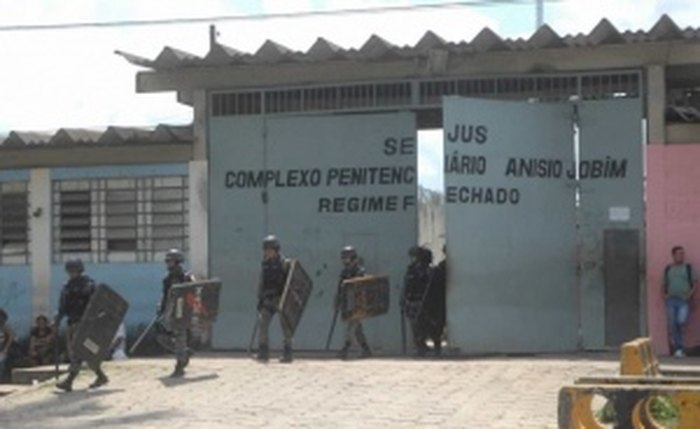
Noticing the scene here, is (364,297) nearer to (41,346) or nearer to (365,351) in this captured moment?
(365,351)

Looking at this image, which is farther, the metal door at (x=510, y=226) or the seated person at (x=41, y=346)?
the seated person at (x=41, y=346)

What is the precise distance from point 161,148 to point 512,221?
211 inches

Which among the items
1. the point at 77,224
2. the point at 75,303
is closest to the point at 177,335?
the point at 75,303

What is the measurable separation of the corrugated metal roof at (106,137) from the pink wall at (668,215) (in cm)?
671

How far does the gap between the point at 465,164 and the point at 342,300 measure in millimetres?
2412

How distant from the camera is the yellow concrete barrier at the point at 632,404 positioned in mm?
6348

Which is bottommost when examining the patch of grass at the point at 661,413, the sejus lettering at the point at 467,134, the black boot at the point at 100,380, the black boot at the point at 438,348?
the black boot at the point at 100,380

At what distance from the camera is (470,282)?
13.9 m

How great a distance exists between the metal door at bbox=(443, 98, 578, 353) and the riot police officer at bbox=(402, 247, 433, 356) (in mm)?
513

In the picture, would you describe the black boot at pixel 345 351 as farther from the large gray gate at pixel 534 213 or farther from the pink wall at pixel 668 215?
the pink wall at pixel 668 215

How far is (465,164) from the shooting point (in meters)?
13.9

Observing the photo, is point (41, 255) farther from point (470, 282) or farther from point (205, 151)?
point (470, 282)

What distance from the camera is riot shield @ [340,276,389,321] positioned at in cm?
1360

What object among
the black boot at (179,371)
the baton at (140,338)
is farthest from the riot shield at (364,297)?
the baton at (140,338)
